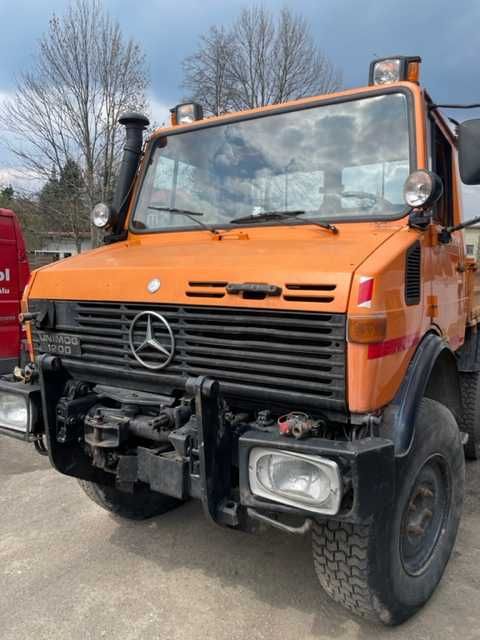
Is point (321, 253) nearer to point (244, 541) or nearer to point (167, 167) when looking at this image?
point (167, 167)

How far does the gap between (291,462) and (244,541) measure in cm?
154

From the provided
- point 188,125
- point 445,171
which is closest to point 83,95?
point 188,125

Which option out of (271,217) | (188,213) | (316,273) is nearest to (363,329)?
(316,273)

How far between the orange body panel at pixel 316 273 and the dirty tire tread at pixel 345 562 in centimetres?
59

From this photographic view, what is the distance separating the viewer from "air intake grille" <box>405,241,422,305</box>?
101 inches

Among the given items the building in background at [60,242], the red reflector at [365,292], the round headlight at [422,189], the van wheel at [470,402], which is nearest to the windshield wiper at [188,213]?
the round headlight at [422,189]

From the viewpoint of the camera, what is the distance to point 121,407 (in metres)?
2.91

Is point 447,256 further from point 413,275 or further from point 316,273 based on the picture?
point 316,273

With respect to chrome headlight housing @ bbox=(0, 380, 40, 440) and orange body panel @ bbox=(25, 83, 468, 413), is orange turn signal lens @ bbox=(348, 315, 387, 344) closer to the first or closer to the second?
orange body panel @ bbox=(25, 83, 468, 413)

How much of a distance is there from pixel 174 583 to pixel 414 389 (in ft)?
5.78

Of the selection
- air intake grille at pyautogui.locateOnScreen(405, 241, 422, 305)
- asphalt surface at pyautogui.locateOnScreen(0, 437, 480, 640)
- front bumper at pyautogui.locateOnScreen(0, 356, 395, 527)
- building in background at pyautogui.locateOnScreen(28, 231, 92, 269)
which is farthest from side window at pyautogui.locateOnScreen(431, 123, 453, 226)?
building in background at pyautogui.locateOnScreen(28, 231, 92, 269)

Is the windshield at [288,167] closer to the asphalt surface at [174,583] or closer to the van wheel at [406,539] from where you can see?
the van wheel at [406,539]

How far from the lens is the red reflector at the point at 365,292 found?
7.27 feet

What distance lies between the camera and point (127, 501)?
3.70 m
